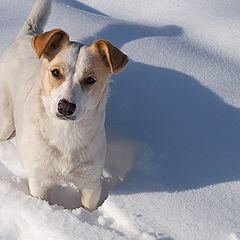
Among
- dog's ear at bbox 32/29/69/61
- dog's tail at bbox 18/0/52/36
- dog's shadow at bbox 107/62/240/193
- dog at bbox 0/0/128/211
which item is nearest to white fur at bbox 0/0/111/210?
dog at bbox 0/0/128/211

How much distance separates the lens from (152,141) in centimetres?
390

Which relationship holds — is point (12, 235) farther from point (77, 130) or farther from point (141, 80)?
point (141, 80)

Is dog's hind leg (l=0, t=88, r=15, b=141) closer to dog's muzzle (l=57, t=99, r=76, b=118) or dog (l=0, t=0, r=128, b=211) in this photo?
dog (l=0, t=0, r=128, b=211)

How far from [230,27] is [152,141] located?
154cm

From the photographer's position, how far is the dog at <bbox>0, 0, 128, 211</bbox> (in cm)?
304

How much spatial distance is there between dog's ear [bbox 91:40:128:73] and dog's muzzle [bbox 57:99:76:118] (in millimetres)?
351

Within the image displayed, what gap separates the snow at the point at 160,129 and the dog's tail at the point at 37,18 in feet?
1.39

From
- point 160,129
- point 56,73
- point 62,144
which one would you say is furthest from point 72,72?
point 160,129

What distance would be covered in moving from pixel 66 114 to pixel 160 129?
1.17m

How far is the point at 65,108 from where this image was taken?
115 inches

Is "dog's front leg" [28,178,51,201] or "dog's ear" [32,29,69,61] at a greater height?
"dog's ear" [32,29,69,61]

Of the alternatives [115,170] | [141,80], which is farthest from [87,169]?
[141,80]

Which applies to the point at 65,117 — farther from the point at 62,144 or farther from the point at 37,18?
the point at 37,18

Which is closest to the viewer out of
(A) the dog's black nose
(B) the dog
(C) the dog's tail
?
(A) the dog's black nose
